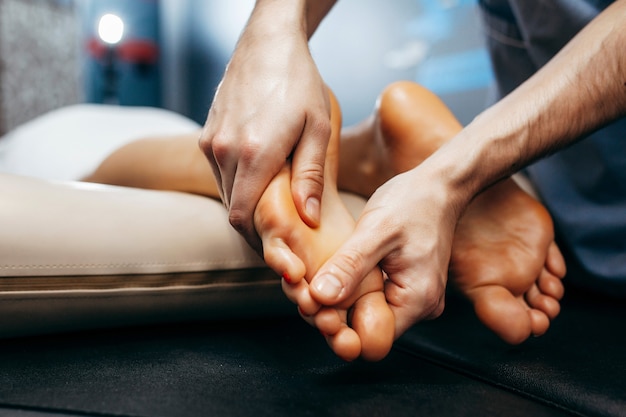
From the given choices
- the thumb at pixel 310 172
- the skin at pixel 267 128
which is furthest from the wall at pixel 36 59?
the thumb at pixel 310 172

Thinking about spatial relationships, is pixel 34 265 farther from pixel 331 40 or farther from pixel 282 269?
pixel 331 40

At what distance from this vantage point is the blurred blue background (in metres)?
1.66

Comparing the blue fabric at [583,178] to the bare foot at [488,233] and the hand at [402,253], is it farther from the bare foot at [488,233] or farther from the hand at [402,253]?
the hand at [402,253]

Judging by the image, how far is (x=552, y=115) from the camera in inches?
26.1

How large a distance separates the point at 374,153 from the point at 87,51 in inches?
105

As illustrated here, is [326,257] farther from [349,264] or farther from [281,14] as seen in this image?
[281,14]

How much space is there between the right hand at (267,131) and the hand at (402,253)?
71mm

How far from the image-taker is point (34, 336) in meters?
0.67

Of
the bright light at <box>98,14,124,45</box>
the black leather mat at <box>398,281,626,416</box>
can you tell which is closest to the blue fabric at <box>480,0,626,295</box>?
the black leather mat at <box>398,281,626,416</box>

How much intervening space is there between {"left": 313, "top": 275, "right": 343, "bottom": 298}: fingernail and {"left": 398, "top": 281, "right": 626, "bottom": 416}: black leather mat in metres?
0.18

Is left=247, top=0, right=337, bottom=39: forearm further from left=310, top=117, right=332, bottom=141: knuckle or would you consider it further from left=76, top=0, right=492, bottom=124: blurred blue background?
left=76, top=0, right=492, bottom=124: blurred blue background

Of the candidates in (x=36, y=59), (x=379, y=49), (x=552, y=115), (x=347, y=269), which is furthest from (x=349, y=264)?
(x=36, y=59)

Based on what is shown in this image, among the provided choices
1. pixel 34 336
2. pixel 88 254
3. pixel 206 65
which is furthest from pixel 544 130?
pixel 206 65

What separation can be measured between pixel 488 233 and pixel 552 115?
6.8 inches
